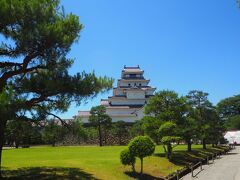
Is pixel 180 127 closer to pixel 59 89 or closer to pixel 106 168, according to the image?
pixel 106 168

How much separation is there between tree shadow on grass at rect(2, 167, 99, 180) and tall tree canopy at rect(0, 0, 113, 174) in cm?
277

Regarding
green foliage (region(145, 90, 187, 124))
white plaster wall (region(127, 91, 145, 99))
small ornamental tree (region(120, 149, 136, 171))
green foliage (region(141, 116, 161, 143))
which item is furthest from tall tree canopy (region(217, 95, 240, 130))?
small ornamental tree (region(120, 149, 136, 171))

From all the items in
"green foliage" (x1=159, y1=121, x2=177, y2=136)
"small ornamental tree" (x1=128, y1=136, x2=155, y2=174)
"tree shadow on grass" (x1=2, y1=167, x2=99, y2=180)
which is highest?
"green foliage" (x1=159, y1=121, x2=177, y2=136)

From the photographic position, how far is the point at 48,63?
65.7ft

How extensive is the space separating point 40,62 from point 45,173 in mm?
6293

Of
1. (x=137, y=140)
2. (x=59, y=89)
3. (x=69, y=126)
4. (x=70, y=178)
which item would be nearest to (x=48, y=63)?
(x=59, y=89)

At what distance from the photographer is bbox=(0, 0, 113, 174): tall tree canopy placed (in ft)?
58.8

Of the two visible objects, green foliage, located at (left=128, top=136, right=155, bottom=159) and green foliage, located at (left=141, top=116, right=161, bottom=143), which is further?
green foliage, located at (left=141, top=116, right=161, bottom=143)

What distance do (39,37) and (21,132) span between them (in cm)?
609

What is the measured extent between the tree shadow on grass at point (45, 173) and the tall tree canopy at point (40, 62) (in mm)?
2768

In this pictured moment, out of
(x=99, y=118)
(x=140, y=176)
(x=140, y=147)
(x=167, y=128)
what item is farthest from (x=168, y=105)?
(x=99, y=118)

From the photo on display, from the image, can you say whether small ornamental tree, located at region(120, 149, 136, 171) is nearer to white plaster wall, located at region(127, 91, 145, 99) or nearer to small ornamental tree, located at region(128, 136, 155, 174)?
small ornamental tree, located at region(128, 136, 155, 174)

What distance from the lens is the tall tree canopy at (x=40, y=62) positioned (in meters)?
17.9

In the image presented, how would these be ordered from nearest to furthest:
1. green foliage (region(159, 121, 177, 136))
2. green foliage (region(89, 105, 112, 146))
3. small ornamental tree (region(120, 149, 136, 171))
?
small ornamental tree (region(120, 149, 136, 171)) < green foliage (region(159, 121, 177, 136)) < green foliage (region(89, 105, 112, 146))
